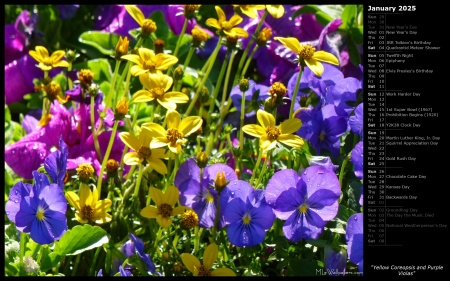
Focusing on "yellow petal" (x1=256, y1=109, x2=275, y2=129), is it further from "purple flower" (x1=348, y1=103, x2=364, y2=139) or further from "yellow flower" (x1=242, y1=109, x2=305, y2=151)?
"purple flower" (x1=348, y1=103, x2=364, y2=139)

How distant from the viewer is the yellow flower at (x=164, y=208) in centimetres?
96

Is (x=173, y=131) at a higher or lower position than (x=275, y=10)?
lower

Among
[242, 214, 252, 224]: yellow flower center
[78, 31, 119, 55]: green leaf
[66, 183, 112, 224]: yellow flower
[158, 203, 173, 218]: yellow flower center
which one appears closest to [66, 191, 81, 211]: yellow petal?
[66, 183, 112, 224]: yellow flower

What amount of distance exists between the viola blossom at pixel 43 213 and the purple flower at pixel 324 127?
358 millimetres

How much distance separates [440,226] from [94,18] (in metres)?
0.97

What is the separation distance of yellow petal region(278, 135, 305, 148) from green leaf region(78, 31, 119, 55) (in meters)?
0.62

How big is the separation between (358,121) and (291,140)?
0.11m

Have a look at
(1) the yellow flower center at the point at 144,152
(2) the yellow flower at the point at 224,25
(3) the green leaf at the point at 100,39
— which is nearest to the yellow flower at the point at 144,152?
(1) the yellow flower center at the point at 144,152

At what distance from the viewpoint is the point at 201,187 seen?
1006mm

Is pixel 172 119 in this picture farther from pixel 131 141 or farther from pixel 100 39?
pixel 100 39

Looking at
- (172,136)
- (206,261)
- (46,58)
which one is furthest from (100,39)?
(206,261)

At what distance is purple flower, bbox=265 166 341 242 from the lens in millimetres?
930

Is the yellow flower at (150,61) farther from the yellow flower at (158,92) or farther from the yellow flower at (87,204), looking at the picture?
the yellow flower at (87,204)

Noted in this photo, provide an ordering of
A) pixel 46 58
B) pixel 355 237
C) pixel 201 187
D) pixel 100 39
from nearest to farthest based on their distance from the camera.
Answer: pixel 355 237 < pixel 201 187 < pixel 46 58 < pixel 100 39
